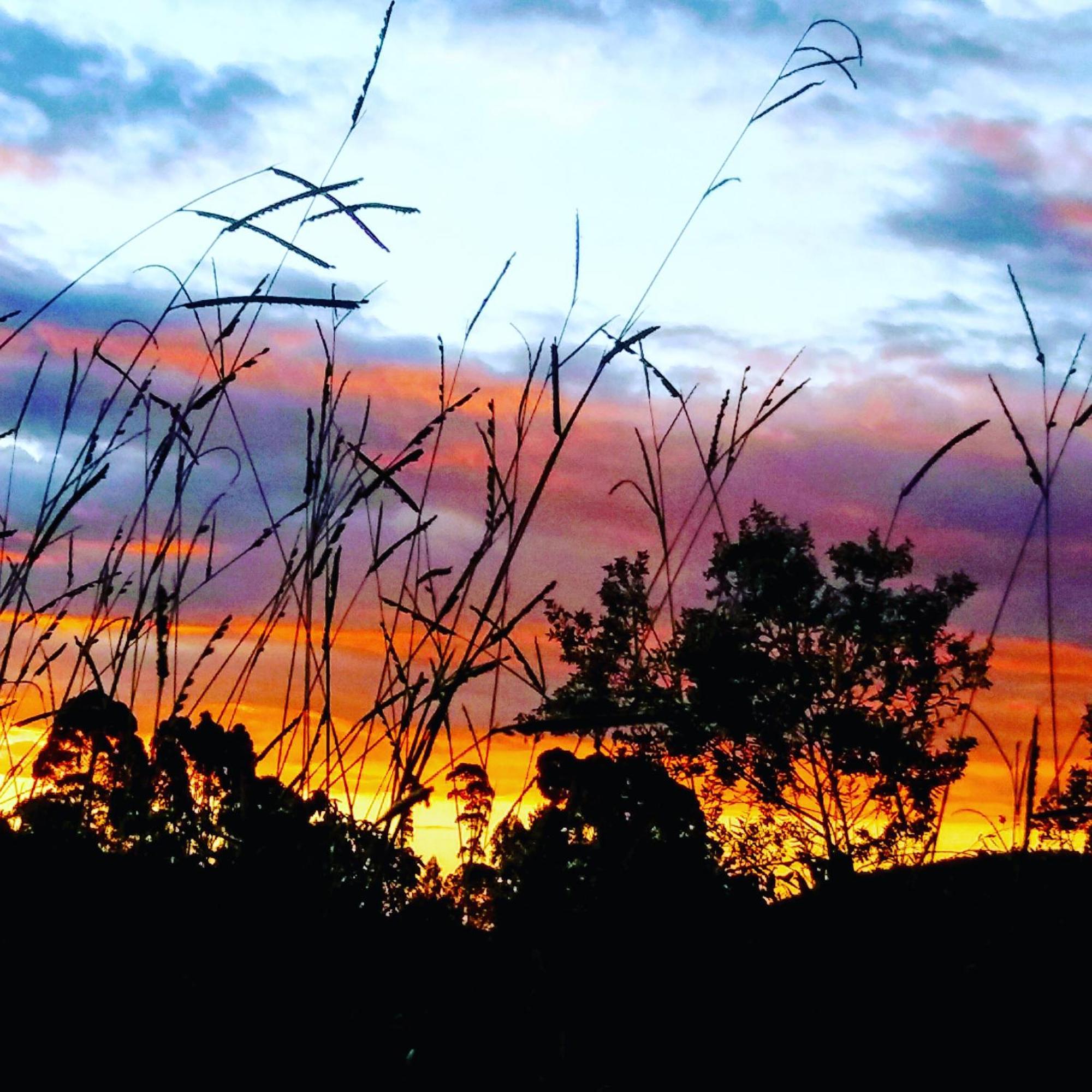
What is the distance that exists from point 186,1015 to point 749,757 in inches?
333

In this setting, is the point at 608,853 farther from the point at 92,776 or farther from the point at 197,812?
the point at 92,776

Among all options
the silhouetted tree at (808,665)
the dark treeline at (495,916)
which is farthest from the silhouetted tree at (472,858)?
the silhouetted tree at (808,665)

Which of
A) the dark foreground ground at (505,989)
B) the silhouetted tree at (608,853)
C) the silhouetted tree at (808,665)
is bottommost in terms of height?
the dark foreground ground at (505,989)

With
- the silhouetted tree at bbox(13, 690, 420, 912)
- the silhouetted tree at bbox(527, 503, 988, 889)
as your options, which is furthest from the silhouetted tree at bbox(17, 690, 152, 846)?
the silhouetted tree at bbox(527, 503, 988, 889)

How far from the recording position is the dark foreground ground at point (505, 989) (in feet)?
4.83

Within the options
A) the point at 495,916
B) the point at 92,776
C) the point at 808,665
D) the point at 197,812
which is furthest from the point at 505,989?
the point at 808,665

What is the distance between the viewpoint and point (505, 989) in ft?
5.82

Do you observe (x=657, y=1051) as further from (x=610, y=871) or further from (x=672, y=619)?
(x=672, y=619)

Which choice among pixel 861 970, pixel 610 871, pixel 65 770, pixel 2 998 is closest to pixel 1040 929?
pixel 861 970

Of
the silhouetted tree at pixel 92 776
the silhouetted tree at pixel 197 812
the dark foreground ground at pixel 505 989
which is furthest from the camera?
the silhouetted tree at pixel 92 776

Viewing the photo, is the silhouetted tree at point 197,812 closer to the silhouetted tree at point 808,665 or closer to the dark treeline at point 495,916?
the dark treeline at point 495,916

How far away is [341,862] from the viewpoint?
6.46ft

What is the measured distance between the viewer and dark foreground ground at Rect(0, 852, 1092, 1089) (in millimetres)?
1471

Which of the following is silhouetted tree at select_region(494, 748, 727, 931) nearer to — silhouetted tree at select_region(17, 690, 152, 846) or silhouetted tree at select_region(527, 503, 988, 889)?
silhouetted tree at select_region(17, 690, 152, 846)
